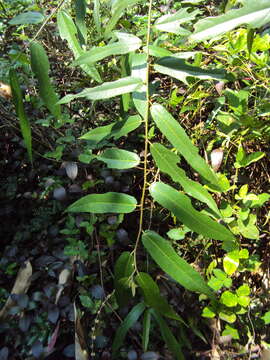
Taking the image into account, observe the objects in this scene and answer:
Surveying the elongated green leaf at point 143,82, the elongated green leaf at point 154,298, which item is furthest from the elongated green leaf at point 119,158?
the elongated green leaf at point 154,298

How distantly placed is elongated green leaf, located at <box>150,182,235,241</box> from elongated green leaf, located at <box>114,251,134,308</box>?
14 centimetres

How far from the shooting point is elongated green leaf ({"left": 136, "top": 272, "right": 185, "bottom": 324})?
563 mm

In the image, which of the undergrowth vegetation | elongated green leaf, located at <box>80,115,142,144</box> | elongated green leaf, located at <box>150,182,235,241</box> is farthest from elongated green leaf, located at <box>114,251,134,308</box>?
elongated green leaf, located at <box>80,115,142,144</box>

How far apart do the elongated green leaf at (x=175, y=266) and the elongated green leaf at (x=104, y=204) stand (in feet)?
0.26

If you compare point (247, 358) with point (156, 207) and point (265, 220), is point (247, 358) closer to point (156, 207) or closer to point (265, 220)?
point (265, 220)

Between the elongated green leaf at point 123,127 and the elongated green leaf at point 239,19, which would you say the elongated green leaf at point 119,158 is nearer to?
the elongated green leaf at point 123,127

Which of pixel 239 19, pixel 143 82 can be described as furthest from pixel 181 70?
pixel 239 19

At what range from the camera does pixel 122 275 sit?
605 millimetres

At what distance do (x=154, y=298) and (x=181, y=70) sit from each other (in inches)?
18.2

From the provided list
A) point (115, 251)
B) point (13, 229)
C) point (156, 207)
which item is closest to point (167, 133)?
point (156, 207)

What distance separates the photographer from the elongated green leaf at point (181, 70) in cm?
62

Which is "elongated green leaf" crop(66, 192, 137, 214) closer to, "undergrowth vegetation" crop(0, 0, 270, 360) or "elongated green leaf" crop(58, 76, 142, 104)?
"undergrowth vegetation" crop(0, 0, 270, 360)

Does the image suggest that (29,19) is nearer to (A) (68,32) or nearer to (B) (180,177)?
(A) (68,32)

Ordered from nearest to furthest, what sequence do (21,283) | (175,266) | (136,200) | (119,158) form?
(175,266) < (119,158) < (136,200) < (21,283)
